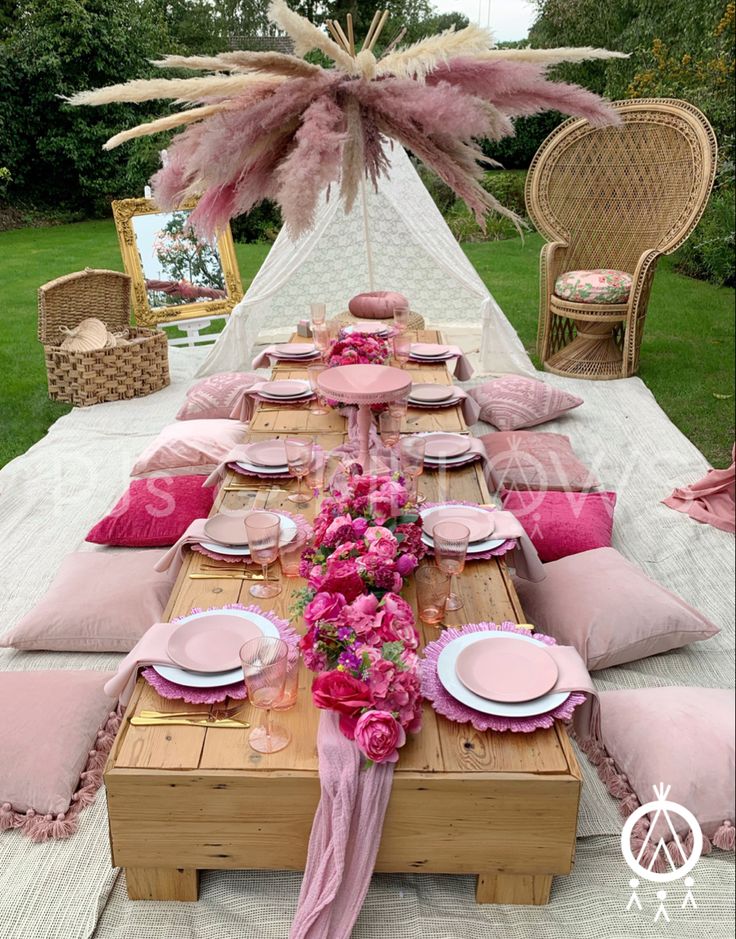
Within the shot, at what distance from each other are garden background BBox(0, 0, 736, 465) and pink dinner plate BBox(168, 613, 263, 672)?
2351 millimetres

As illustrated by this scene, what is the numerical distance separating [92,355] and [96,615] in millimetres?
2836

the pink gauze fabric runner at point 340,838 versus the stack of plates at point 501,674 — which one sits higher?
the stack of plates at point 501,674

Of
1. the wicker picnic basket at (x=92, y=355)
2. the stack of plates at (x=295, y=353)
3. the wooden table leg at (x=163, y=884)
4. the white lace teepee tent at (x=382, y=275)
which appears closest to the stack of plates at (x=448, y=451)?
the stack of plates at (x=295, y=353)

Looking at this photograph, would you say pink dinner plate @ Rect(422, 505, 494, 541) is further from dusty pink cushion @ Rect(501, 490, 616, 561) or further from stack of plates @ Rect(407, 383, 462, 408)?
stack of plates @ Rect(407, 383, 462, 408)

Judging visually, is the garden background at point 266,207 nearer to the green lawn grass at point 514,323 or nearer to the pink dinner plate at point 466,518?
the green lawn grass at point 514,323

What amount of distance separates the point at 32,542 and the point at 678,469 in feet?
9.81

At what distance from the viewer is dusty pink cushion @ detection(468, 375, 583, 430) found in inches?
176

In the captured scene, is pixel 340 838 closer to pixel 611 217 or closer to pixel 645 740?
pixel 645 740

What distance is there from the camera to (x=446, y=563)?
219cm

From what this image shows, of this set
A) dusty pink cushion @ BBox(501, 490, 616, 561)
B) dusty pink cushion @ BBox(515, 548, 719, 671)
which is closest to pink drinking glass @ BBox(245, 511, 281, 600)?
dusty pink cushion @ BBox(515, 548, 719, 671)

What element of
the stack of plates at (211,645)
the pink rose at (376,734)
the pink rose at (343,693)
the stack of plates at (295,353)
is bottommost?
the stack of plates at (295,353)

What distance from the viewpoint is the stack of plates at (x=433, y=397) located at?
141 inches

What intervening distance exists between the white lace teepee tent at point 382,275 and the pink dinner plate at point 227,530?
3.24 meters

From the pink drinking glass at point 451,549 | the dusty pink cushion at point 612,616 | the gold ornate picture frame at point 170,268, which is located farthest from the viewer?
the gold ornate picture frame at point 170,268
